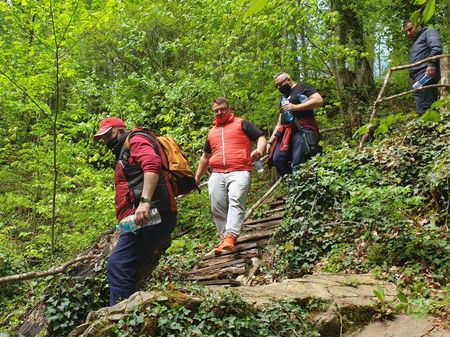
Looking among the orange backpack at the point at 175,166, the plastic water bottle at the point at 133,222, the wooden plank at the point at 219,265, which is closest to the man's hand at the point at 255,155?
the wooden plank at the point at 219,265

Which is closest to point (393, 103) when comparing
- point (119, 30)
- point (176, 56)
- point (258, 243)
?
point (176, 56)

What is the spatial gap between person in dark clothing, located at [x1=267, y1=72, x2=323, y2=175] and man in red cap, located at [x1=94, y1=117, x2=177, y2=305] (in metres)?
2.93

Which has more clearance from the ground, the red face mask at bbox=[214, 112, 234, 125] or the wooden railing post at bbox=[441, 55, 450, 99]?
the wooden railing post at bbox=[441, 55, 450, 99]

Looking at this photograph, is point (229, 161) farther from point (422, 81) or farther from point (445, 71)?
point (445, 71)

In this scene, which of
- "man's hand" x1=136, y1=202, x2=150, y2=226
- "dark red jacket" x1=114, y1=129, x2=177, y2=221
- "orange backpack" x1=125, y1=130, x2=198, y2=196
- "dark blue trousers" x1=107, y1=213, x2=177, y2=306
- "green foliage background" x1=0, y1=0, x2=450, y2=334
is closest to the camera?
"man's hand" x1=136, y1=202, x2=150, y2=226

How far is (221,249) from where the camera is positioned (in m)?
5.52

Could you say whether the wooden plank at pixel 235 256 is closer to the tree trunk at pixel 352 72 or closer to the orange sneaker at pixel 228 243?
the orange sneaker at pixel 228 243

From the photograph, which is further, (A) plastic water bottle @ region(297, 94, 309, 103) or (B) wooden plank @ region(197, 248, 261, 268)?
(A) plastic water bottle @ region(297, 94, 309, 103)

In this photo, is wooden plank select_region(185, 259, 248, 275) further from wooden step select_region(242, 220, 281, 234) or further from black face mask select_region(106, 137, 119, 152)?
black face mask select_region(106, 137, 119, 152)

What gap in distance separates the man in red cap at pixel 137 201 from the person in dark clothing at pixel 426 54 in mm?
4714

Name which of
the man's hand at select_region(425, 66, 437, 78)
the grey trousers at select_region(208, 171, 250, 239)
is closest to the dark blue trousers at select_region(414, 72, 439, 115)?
the man's hand at select_region(425, 66, 437, 78)

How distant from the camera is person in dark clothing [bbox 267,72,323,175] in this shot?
6375 mm

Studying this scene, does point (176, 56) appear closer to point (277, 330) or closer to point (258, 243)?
point (258, 243)

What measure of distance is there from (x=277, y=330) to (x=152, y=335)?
91cm
